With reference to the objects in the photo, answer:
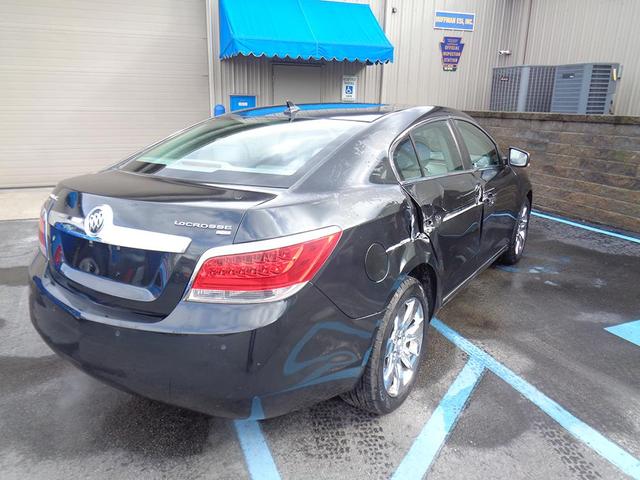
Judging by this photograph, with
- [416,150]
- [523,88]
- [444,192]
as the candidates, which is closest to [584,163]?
[523,88]

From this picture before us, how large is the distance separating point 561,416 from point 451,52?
1047cm

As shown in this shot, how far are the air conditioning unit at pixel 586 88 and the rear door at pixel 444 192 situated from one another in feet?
21.3

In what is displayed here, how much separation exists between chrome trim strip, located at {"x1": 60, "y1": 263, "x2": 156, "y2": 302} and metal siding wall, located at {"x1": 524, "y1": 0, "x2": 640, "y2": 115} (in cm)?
1037

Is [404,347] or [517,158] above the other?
[517,158]

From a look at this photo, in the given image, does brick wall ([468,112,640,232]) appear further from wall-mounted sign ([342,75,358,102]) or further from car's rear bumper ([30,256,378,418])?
car's rear bumper ([30,256,378,418])

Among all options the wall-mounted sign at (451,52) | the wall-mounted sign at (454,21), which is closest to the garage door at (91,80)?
the wall-mounted sign at (454,21)

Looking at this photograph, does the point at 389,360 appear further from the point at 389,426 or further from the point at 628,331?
the point at 628,331

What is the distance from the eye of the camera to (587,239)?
246 inches

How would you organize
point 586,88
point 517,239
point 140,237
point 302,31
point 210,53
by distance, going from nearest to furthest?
point 140,237
point 517,239
point 586,88
point 302,31
point 210,53

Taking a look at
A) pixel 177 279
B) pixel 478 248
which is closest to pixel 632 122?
pixel 478 248

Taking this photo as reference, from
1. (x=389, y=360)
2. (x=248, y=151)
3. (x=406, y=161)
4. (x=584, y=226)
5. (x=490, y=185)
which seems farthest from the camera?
(x=584, y=226)

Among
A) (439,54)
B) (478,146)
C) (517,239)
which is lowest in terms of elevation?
(517,239)

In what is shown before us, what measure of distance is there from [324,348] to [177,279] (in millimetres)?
664

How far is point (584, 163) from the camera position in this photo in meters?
7.17
